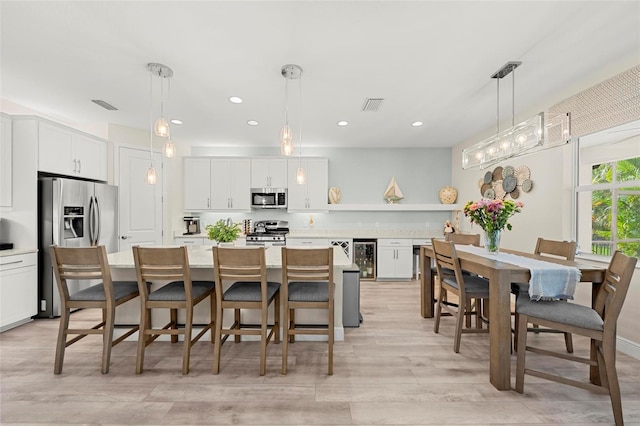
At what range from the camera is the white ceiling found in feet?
6.27

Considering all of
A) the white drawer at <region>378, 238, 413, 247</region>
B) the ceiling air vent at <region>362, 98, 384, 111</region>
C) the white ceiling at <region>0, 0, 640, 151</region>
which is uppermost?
the white ceiling at <region>0, 0, 640, 151</region>

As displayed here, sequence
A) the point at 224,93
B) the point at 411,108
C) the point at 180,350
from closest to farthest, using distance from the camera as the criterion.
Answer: the point at 180,350 < the point at 224,93 < the point at 411,108

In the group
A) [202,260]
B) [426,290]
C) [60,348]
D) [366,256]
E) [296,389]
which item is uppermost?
[202,260]

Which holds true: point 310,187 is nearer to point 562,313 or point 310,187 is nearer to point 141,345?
point 141,345

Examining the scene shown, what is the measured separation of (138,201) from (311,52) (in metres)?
3.72

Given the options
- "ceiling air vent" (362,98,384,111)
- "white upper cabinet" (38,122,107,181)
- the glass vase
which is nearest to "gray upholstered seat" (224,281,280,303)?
the glass vase

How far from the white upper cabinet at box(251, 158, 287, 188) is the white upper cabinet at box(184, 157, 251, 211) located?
4.4 inches

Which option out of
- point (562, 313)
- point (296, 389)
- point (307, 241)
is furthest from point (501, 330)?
point (307, 241)

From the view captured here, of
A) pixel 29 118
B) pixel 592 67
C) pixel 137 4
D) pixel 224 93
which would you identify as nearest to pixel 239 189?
pixel 224 93

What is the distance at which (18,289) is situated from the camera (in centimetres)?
304

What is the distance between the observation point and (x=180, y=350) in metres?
2.58

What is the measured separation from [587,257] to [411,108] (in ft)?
8.25

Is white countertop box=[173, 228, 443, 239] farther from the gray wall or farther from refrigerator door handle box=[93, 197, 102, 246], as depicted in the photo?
refrigerator door handle box=[93, 197, 102, 246]

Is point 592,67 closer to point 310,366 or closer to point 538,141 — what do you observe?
point 538,141
